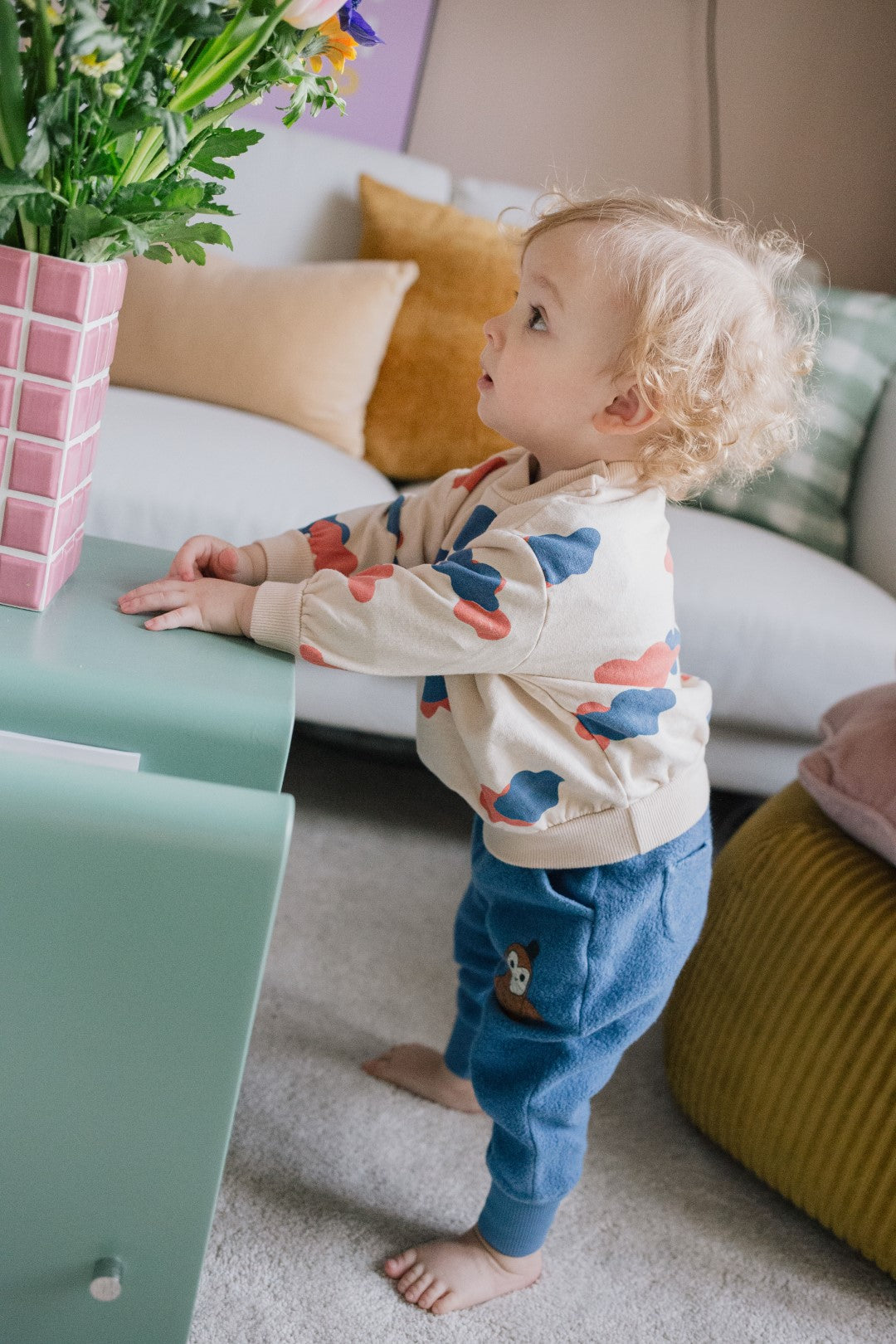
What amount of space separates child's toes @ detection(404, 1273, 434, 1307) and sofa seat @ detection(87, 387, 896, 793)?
2.24 ft

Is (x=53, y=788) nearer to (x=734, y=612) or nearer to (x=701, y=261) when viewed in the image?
(x=701, y=261)

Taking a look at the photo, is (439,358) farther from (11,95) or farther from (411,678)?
(11,95)

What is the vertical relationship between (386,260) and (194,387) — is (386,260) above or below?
above

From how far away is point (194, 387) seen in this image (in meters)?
1.70

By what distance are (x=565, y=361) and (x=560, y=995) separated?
47cm

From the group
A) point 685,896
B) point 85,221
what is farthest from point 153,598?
point 685,896

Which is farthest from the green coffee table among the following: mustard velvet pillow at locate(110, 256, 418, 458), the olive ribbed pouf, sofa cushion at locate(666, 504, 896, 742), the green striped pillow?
the green striped pillow

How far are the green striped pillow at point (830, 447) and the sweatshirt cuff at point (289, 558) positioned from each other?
1.01 meters

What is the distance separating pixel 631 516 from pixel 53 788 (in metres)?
0.45

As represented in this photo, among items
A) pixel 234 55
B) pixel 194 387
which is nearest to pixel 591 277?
pixel 234 55

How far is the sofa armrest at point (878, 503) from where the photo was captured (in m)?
1.76

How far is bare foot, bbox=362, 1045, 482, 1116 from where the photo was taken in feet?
3.85

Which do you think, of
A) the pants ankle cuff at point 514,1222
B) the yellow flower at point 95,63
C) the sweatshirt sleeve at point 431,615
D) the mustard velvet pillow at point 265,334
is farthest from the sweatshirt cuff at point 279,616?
the mustard velvet pillow at point 265,334

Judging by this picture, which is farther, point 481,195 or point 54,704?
point 481,195
